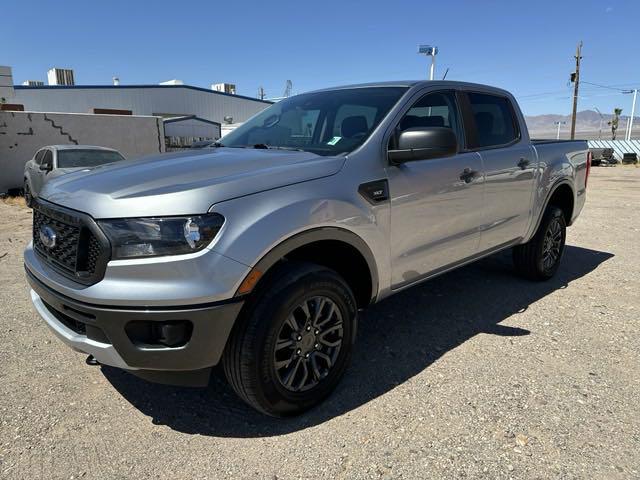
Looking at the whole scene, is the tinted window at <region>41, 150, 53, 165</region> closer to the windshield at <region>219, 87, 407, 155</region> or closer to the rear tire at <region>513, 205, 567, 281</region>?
the windshield at <region>219, 87, 407, 155</region>

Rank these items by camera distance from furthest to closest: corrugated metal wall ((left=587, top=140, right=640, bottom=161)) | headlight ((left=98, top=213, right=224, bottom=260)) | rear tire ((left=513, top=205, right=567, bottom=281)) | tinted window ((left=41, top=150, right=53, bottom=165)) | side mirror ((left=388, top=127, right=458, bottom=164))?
corrugated metal wall ((left=587, top=140, right=640, bottom=161))
tinted window ((left=41, top=150, right=53, bottom=165))
rear tire ((left=513, top=205, right=567, bottom=281))
side mirror ((left=388, top=127, right=458, bottom=164))
headlight ((left=98, top=213, right=224, bottom=260))

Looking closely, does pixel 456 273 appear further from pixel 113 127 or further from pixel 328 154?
pixel 113 127

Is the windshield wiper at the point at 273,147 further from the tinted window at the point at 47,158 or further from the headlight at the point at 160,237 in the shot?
the tinted window at the point at 47,158

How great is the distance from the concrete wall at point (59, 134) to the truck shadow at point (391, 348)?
1535 centimetres

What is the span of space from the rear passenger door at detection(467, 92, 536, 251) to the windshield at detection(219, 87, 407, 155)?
1005mm

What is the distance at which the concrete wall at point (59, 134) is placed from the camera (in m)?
16.2

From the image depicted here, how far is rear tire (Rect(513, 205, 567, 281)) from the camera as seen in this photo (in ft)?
15.4

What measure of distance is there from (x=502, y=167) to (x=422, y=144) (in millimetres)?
1445

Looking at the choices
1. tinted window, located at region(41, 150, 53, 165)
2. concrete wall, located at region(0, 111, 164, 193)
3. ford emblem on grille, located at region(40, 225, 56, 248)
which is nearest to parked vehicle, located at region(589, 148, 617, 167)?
concrete wall, located at region(0, 111, 164, 193)

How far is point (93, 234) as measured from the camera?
213 centimetres

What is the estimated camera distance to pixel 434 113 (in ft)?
11.6

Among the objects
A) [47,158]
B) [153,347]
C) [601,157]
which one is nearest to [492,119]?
Result: [153,347]

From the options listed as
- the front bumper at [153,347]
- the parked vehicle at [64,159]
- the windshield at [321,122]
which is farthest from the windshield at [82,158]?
the front bumper at [153,347]

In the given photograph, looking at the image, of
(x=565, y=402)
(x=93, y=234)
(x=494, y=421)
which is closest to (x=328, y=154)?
(x=93, y=234)
